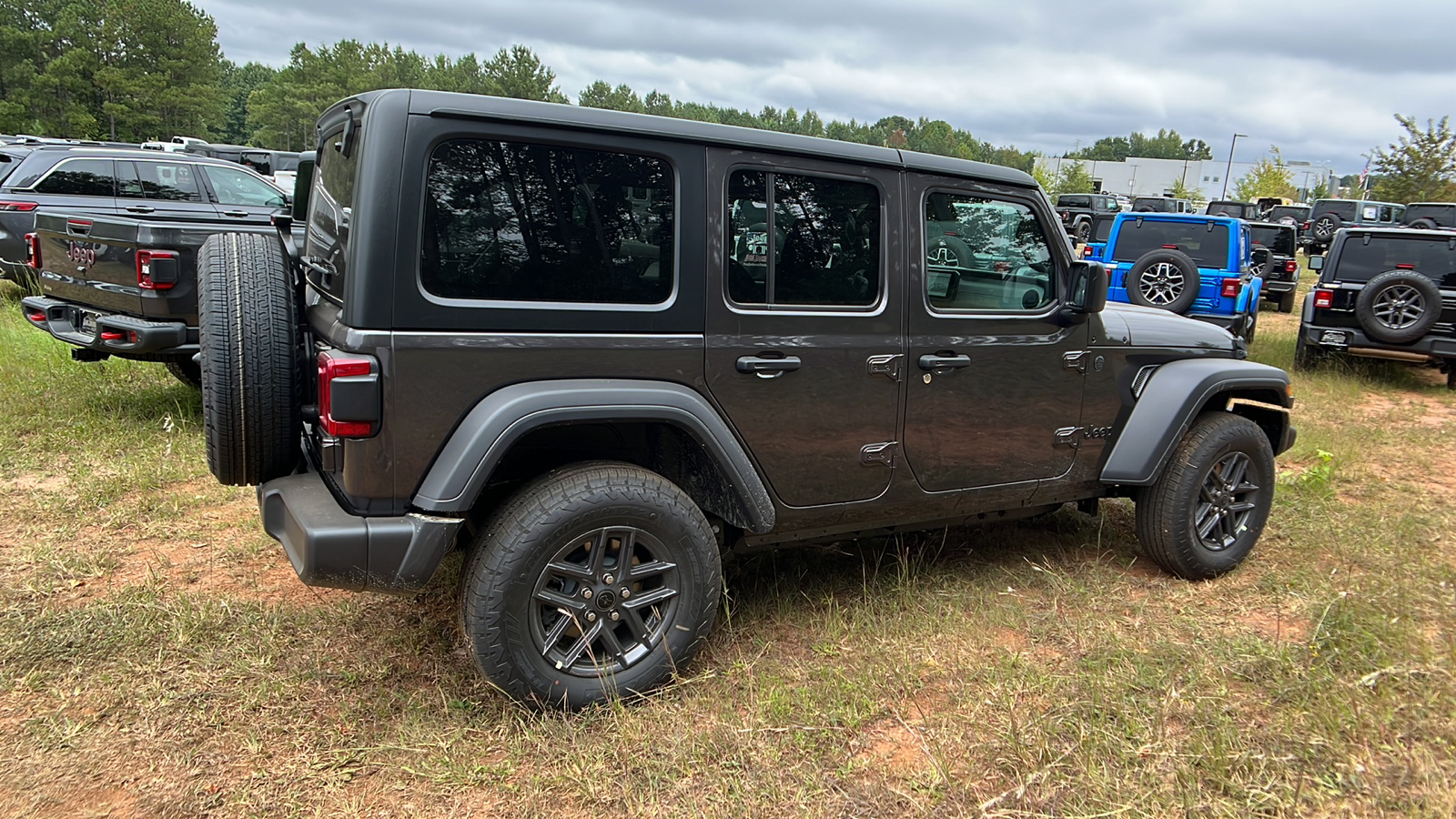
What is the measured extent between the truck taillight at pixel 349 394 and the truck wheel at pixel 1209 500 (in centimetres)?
343

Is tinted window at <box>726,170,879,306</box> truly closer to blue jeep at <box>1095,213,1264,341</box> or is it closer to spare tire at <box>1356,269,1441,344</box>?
blue jeep at <box>1095,213,1264,341</box>

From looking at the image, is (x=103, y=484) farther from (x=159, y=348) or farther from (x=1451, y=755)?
(x=1451, y=755)

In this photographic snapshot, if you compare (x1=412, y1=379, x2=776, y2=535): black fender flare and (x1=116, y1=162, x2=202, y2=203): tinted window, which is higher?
(x1=116, y1=162, x2=202, y2=203): tinted window

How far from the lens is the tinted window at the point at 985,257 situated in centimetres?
356

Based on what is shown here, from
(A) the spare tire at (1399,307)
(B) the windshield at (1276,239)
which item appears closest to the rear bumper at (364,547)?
(A) the spare tire at (1399,307)

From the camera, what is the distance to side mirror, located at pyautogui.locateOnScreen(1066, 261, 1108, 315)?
3721mm

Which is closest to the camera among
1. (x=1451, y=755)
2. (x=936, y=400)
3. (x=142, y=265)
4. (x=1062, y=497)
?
(x=1451, y=755)

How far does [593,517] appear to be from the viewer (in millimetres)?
2850

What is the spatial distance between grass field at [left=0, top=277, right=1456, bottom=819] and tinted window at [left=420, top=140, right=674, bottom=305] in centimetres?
137

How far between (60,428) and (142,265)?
148 cm

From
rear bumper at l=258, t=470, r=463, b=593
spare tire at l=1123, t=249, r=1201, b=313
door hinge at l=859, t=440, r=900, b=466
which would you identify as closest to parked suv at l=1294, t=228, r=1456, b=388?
spare tire at l=1123, t=249, r=1201, b=313

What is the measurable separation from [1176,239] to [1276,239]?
20.1 feet

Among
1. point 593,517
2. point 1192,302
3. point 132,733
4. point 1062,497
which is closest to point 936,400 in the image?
point 1062,497

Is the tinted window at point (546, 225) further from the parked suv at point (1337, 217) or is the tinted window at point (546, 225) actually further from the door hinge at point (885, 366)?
the parked suv at point (1337, 217)
